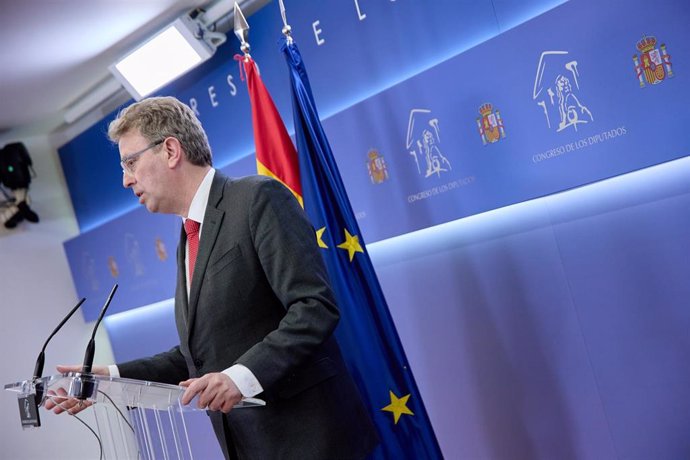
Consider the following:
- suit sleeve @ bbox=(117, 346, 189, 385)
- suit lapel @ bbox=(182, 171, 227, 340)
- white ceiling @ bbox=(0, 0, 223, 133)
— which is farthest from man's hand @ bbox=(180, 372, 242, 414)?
white ceiling @ bbox=(0, 0, 223, 133)

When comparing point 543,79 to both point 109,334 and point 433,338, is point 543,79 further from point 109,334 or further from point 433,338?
point 109,334

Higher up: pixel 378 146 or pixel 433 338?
pixel 378 146

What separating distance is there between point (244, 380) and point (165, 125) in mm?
753

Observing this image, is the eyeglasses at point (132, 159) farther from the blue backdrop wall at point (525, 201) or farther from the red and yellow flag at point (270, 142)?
the blue backdrop wall at point (525, 201)

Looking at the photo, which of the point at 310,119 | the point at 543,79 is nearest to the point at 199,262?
the point at 310,119

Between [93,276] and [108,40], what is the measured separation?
6.12ft

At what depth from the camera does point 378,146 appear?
3.50 metres

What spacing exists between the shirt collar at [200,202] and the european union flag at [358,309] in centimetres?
101

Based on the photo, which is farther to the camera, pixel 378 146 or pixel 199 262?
pixel 378 146

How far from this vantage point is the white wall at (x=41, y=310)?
552cm

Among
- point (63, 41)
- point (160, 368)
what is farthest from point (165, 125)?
point (63, 41)

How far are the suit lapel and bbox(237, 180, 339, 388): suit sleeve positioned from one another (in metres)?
0.11

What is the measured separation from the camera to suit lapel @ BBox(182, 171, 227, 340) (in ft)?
6.17

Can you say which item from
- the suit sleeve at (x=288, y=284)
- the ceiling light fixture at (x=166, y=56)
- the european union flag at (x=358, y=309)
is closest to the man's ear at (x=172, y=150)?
the suit sleeve at (x=288, y=284)
